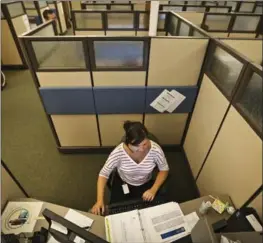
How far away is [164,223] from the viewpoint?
106cm

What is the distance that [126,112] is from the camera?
6.39ft

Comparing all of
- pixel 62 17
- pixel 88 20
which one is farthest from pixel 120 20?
pixel 62 17

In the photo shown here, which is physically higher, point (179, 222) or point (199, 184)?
point (179, 222)

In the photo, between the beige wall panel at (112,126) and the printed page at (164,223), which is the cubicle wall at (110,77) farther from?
the printed page at (164,223)

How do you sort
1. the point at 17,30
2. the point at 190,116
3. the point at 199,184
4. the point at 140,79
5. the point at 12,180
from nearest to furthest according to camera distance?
the point at 12,180 → the point at 140,79 → the point at 199,184 → the point at 190,116 → the point at 17,30

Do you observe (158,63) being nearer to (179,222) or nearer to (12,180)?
(179,222)

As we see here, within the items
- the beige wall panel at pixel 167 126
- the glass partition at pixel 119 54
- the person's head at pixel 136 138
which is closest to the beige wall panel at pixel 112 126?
the beige wall panel at pixel 167 126

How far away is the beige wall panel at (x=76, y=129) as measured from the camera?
78.2 inches

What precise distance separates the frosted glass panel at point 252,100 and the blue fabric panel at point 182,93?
650 mm

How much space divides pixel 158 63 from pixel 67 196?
60.6 inches

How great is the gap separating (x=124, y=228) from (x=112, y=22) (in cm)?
310

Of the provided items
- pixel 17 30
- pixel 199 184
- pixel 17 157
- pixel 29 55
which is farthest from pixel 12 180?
pixel 17 30

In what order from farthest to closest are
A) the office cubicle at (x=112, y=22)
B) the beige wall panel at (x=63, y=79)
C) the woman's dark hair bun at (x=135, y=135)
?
1. the office cubicle at (x=112, y=22)
2. the beige wall panel at (x=63, y=79)
3. the woman's dark hair bun at (x=135, y=135)

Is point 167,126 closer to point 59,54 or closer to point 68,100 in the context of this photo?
point 68,100
